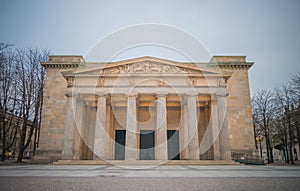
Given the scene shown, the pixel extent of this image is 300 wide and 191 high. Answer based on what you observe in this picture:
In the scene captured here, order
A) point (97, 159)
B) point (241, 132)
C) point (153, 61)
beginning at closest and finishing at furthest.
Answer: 1. point (97, 159)
2. point (153, 61)
3. point (241, 132)

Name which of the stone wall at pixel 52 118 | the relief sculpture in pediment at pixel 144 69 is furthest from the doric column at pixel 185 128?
the stone wall at pixel 52 118

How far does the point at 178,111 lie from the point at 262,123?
14.4 meters

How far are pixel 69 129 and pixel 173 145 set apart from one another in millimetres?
13190

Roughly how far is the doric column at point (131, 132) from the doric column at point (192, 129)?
5236 mm

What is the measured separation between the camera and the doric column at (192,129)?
21.1 m

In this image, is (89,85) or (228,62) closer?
(89,85)

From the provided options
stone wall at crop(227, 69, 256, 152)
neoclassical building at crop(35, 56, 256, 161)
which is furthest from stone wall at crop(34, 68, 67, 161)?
stone wall at crop(227, 69, 256, 152)

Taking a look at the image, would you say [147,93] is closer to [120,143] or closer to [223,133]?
[223,133]

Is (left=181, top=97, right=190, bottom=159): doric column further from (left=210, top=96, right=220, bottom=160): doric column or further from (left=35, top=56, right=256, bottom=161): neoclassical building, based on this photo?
(left=210, top=96, right=220, bottom=160): doric column

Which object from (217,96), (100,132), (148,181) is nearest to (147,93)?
(100,132)

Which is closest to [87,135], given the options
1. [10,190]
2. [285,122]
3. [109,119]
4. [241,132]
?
[109,119]

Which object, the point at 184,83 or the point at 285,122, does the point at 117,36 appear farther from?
the point at 285,122

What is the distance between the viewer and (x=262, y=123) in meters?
34.5

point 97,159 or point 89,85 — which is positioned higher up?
point 89,85
